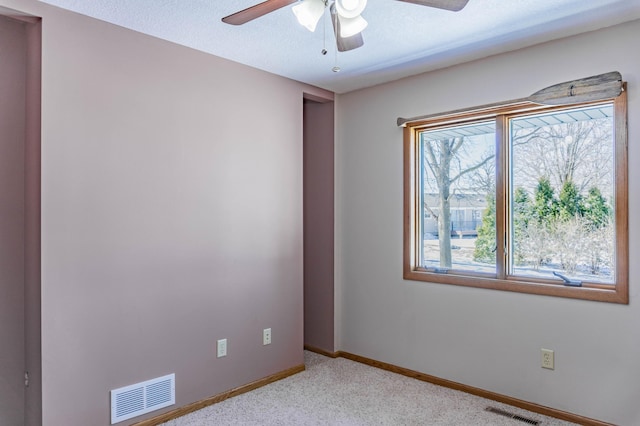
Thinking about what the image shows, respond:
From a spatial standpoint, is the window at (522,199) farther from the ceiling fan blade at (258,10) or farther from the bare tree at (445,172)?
the ceiling fan blade at (258,10)

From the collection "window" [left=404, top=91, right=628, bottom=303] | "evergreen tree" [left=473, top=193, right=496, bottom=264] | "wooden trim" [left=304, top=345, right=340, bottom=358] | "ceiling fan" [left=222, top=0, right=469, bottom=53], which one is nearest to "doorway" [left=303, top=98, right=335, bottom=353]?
"wooden trim" [left=304, top=345, right=340, bottom=358]

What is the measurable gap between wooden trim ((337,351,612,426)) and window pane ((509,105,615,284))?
0.83 meters

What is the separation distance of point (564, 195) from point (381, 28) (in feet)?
5.08

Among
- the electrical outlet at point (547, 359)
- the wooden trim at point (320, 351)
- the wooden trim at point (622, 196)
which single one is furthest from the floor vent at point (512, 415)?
the wooden trim at point (320, 351)

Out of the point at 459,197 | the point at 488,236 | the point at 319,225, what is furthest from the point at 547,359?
the point at 319,225

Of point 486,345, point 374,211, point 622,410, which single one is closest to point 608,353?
point 622,410

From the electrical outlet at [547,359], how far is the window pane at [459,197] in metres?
0.60

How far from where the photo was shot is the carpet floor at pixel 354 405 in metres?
2.70

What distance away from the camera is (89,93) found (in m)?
2.42

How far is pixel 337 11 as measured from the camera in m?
1.73

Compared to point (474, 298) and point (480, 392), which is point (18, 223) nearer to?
point (474, 298)

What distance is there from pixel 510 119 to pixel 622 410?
188 centimetres

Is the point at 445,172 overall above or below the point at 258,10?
below

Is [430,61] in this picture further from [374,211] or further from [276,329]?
[276,329]
